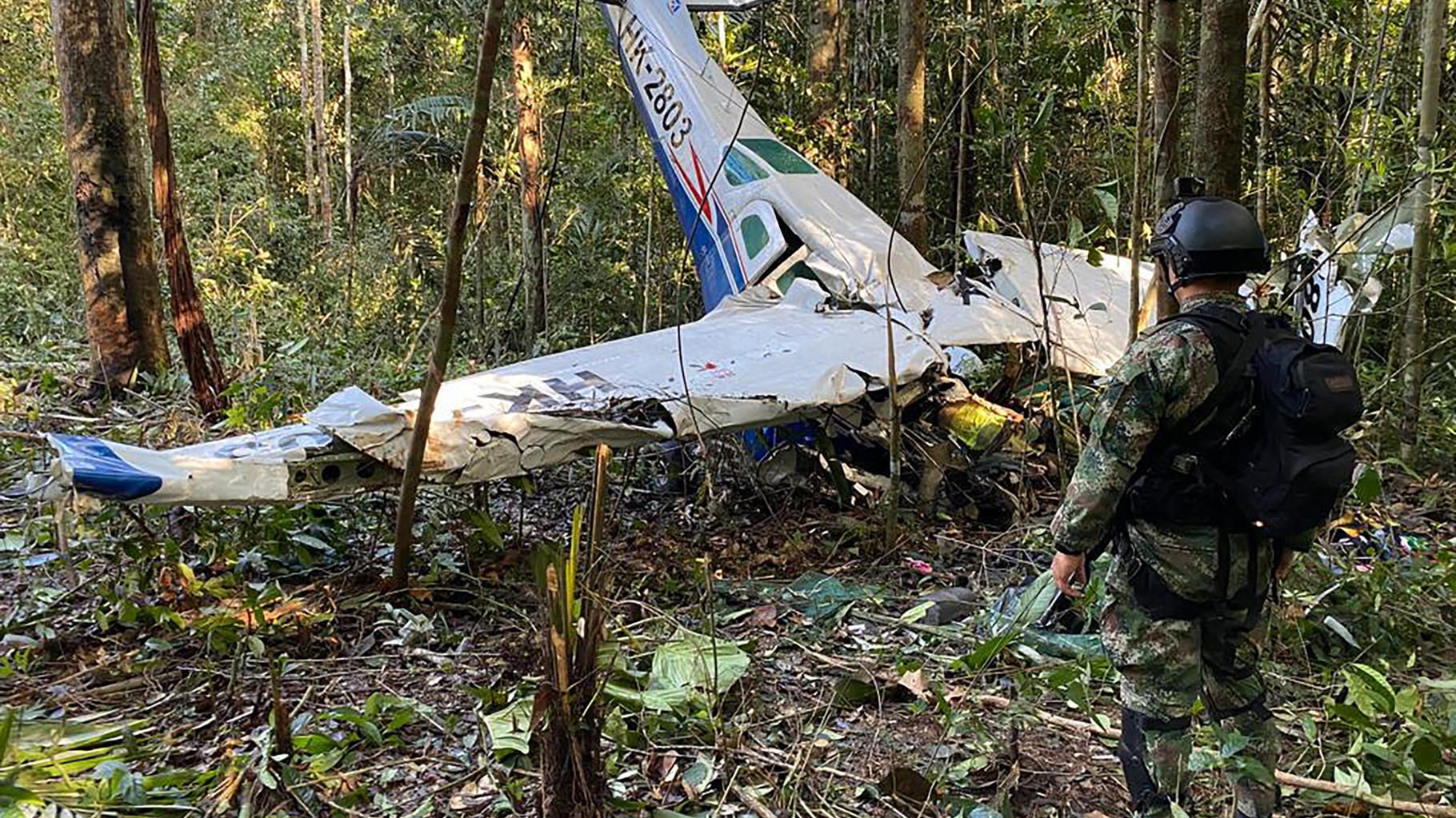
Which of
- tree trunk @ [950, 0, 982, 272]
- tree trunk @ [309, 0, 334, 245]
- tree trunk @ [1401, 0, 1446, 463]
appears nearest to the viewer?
tree trunk @ [1401, 0, 1446, 463]

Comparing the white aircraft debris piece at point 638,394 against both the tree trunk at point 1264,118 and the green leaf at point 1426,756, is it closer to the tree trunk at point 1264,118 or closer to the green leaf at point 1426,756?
the green leaf at point 1426,756

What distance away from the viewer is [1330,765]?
2791 millimetres

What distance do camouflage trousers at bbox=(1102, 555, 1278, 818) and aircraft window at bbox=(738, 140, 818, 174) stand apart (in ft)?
14.7

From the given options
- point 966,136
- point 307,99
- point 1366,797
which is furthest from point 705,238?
point 307,99

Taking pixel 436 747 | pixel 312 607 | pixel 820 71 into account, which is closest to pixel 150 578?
pixel 312 607

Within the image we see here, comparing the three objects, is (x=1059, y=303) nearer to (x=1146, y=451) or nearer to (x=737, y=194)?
(x=737, y=194)

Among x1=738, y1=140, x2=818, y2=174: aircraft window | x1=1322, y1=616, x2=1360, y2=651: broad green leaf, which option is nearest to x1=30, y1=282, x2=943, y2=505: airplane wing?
x1=738, y1=140, x2=818, y2=174: aircraft window

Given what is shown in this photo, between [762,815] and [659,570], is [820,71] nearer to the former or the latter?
[659,570]

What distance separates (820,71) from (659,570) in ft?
21.5

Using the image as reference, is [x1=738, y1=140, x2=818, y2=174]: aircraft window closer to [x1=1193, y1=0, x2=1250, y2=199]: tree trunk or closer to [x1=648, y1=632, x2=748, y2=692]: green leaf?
[x1=1193, y1=0, x2=1250, y2=199]: tree trunk

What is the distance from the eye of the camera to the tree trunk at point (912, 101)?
7281 millimetres

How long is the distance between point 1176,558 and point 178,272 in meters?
7.06

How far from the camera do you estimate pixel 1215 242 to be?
7.72 feet

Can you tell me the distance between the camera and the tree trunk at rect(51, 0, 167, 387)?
23.1ft
